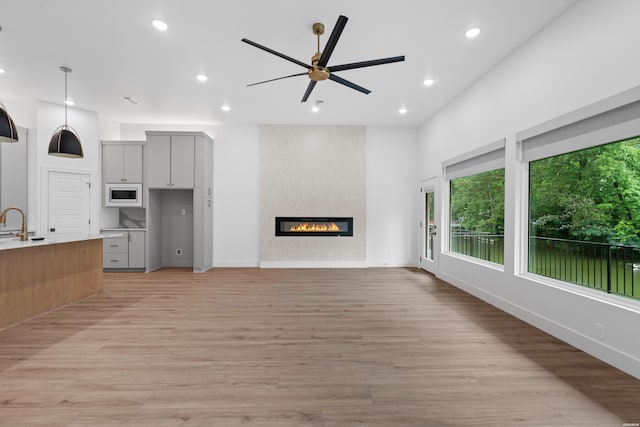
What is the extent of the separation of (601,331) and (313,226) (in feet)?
15.9

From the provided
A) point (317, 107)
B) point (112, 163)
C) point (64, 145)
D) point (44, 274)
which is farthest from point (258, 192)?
point (44, 274)

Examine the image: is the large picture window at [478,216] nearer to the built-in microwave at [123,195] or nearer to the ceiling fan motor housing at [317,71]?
the ceiling fan motor housing at [317,71]

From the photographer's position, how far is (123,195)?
19.5 feet

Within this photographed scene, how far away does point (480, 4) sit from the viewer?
2.67 meters

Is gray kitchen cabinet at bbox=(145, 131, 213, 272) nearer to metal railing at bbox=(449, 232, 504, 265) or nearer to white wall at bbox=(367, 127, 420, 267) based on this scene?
white wall at bbox=(367, 127, 420, 267)

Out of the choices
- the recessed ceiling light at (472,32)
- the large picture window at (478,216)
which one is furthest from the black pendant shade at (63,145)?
the large picture window at (478,216)

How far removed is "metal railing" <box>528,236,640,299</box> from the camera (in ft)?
7.73

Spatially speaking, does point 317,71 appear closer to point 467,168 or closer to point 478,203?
point 467,168

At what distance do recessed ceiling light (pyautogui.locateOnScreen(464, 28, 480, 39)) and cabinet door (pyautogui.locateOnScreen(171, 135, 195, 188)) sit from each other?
5.10 meters

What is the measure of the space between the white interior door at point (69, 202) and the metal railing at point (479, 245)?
7.18 m

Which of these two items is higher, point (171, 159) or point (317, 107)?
point (317, 107)

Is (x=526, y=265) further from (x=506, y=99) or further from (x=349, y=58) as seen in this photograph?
(x=349, y=58)

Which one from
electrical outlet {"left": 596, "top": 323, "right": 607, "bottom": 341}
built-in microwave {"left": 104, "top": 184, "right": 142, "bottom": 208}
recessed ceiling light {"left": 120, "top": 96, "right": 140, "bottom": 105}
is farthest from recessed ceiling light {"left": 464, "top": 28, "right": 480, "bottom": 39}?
built-in microwave {"left": 104, "top": 184, "right": 142, "bottom": 208}

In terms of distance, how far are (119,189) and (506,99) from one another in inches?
277
